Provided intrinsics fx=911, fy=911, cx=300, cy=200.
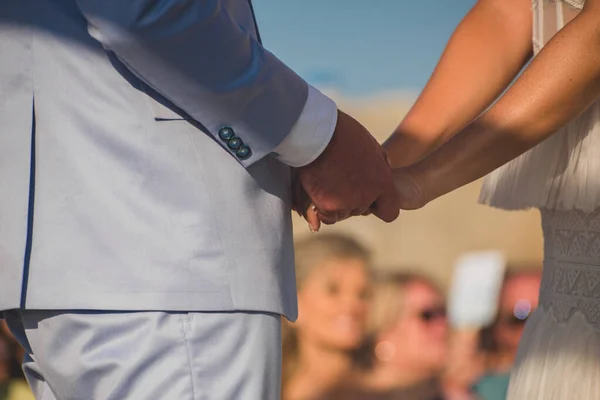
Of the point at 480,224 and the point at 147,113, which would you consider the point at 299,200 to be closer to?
the point at 147,113

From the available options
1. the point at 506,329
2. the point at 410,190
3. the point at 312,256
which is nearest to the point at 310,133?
the point at 410,190

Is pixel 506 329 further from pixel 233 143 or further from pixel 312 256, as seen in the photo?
pixel 233 143

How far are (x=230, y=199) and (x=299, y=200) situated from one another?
0.22 m

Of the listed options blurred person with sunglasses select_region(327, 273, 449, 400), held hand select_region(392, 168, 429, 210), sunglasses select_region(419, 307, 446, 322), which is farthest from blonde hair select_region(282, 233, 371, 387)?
held hand select_region(392, 168, 429, 210)

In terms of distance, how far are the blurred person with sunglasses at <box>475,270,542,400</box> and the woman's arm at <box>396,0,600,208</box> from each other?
1724 millimetres

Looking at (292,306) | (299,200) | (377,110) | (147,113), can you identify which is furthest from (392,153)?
(377,110)

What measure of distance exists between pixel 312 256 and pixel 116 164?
6.29 ft

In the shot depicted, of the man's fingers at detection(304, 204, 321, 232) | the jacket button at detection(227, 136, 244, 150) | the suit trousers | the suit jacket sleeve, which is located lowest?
the suit trousers

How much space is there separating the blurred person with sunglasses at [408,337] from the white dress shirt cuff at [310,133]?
6.32ft

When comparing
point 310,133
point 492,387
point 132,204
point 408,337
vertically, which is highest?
point 310,133

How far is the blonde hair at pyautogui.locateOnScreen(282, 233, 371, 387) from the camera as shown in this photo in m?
2.78

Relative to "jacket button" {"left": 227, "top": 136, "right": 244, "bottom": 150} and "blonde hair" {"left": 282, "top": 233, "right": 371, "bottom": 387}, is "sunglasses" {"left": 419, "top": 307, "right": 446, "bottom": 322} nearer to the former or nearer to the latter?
"blonde hair" {"left": 282, "top": 233, "right": 371, "bottom": 387}

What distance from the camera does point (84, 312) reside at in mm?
917

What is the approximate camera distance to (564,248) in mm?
1312
